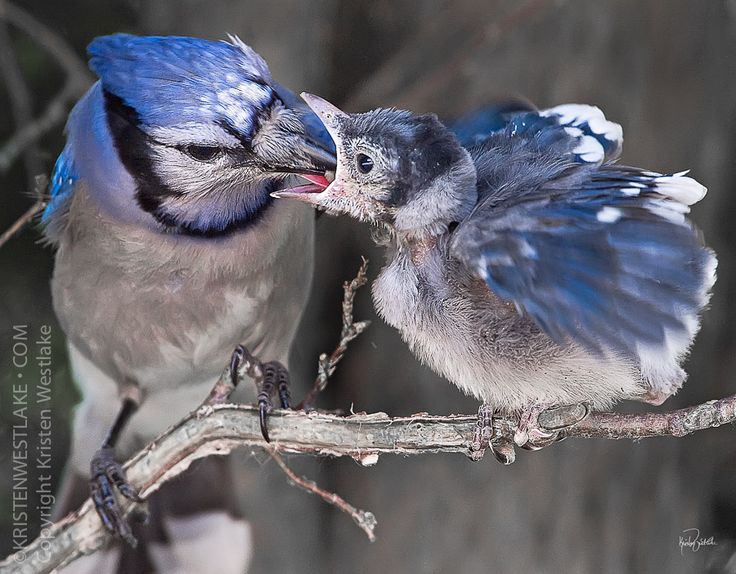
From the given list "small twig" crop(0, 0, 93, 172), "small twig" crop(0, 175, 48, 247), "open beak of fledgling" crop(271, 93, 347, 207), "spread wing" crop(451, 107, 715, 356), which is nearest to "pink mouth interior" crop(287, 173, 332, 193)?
"open beak of fledgling" crop(271, 93, 347, 207)

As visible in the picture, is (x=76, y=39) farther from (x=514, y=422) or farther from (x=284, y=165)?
(x=514, y=422)

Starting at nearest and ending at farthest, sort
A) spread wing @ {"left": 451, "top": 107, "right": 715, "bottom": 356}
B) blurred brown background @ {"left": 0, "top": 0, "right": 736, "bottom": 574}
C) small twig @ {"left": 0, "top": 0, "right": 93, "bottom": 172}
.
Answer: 1. spread wing @ {"left": 451, "top": 107, "right": 715, "bottom": 356}
2. blurred brown background @ {"left": 0, "top": 0, "right": 736, "bottom": 574}
3. small twig @ {"left": 0, "top": 0, "right": 93, "bottom": 172}

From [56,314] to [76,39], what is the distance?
0.36 m

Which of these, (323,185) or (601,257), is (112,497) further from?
(601,257)

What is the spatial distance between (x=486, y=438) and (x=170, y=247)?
1.09 ft

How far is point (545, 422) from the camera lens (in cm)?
61

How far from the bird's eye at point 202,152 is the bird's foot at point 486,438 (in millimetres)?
280

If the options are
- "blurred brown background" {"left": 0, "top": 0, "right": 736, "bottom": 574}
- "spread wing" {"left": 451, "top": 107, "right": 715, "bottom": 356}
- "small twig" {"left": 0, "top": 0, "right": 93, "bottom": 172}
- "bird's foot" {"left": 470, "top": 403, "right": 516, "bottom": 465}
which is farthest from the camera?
"small twig" {"left": 0, "top": 0, "right": 93, "bottom": 172}

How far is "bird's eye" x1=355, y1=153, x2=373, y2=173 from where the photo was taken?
58 cm

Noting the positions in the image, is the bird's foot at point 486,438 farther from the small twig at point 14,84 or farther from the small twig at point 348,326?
the small twig at point 14,84

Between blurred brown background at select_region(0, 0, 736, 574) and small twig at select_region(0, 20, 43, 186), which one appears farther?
small twig at select_region(0, 20, 43, 186)

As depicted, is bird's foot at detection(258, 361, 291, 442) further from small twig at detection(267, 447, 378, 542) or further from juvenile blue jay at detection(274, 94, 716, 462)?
juvenile blue jay at detection(274, 94, 716, 462)

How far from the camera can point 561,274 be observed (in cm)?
53
